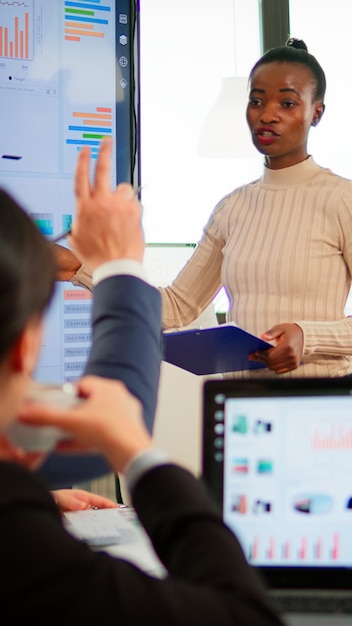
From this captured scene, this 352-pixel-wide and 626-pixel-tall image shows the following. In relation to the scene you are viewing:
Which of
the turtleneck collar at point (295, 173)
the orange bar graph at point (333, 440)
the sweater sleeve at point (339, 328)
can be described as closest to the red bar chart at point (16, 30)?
the turtleneck collar at point (295, 173)

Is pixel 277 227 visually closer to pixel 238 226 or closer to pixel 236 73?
pixel 238 226

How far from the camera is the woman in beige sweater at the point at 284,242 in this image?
2.08m

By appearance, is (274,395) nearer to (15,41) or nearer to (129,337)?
(129,337)

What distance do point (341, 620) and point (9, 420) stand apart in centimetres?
48

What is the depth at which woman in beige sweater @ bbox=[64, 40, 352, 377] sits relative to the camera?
81.9 inches

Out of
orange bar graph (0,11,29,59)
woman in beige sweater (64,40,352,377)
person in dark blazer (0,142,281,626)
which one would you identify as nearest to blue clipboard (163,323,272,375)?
woman in beige sweater (64,40,352,377)

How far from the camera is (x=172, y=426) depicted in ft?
10.8

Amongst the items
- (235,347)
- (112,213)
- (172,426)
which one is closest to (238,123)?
(172,426)

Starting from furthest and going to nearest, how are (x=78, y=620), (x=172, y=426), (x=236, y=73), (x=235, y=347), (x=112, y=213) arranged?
(x=236, y=73)
(x=172, y=426)
(x=235, y=347)
(x=112, y=213)
(x=78, y=620)

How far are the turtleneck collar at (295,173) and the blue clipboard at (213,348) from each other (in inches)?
23.1

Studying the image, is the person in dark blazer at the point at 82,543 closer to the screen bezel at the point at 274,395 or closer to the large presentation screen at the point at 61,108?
the screen bezel at the point at 274,395

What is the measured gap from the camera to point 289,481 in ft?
2.75

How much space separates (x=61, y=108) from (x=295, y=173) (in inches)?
40.5

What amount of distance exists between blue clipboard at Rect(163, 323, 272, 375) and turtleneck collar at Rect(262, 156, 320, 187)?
586 millimetres
